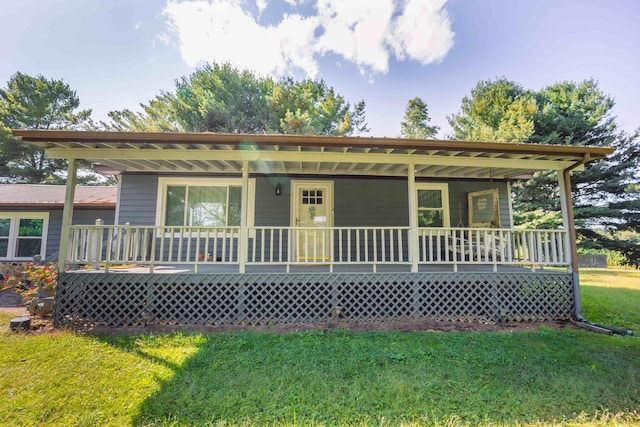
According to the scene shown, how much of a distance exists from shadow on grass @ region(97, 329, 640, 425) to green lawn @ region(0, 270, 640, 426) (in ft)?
0.05

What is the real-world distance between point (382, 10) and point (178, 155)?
1054 centimetres

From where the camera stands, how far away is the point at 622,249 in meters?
17.6

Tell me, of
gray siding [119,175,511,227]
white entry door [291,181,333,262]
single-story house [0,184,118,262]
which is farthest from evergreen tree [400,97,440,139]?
single-story house [0,184,118,262]

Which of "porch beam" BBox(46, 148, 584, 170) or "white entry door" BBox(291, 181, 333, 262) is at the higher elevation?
"porch beam" BBox(46, 148, 584, 170)

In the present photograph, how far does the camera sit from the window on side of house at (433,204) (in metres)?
7.76

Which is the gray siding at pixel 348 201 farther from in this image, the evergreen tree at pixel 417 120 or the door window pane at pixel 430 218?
the evergreen tree at pixel 417 120

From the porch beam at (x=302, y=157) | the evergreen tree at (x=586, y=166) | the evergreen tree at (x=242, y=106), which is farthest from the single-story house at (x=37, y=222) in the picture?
the evergreen tree at (x=586, y=166)

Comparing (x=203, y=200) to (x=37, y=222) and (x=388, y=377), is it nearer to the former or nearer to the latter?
(x=388, y=377)

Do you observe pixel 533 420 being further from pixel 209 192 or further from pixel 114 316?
pixel 209 192

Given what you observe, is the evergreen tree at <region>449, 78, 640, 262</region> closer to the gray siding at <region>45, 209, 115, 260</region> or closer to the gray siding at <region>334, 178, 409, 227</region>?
the gray siding at <region>334, 178, 409, 227</region>

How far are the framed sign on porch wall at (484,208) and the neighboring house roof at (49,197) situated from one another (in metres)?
10.7

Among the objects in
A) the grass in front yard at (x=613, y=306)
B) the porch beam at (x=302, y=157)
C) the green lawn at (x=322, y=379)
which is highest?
the porch beam at (x=302, y=157)

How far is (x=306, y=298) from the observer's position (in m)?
5.02

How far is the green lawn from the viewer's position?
2422 mm
